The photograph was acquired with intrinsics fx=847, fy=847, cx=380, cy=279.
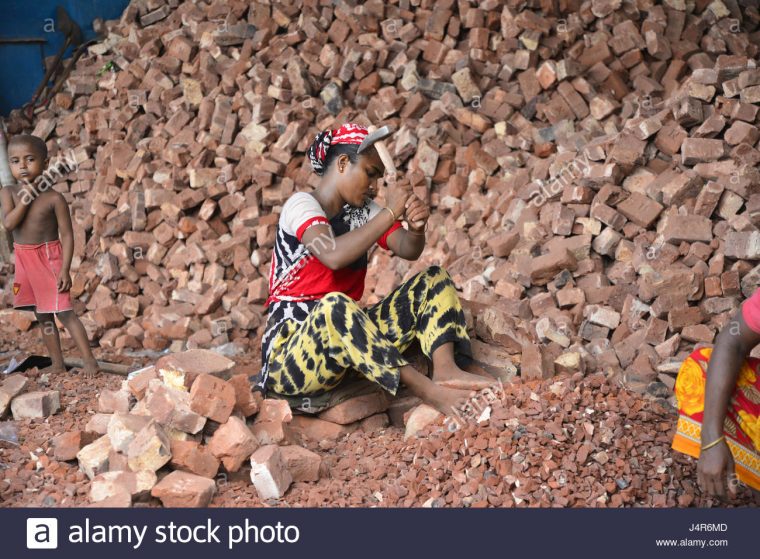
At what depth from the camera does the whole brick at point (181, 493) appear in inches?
101

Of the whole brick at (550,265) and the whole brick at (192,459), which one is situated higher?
the whole brick at (192,459)

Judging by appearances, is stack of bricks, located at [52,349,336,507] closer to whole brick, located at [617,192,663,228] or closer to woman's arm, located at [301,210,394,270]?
woman's arm, located at [301,210,394,270]

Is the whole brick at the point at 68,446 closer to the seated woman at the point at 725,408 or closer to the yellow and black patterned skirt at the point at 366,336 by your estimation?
the yellow and black patterned skirt at the point at 366,336

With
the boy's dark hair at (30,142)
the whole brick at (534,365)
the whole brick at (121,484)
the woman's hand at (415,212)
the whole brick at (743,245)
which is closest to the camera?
the whole brick at (121,484)

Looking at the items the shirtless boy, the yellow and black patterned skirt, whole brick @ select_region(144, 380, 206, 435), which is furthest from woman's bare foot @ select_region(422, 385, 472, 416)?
the shirtless boy

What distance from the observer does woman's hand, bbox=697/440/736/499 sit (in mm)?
2271

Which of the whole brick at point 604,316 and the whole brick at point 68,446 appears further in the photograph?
the whole brick at point 604,316

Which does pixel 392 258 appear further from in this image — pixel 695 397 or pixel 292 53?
pixel 695 397

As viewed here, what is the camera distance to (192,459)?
2.71 meters

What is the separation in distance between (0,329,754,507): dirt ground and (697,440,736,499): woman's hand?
28 centimetres

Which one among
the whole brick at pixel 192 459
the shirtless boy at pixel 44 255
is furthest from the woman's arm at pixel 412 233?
the shirtless boy at pixel 44 255

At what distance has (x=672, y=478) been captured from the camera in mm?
2643

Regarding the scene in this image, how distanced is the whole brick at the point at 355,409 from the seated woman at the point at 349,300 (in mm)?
97
